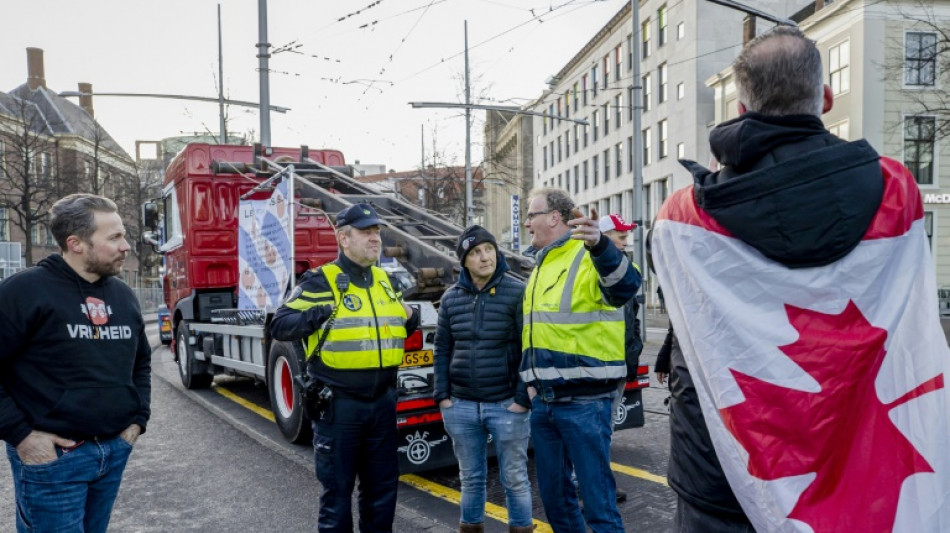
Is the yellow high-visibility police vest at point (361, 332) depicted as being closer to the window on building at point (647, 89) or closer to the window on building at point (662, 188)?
the window on building at point (662, 188)

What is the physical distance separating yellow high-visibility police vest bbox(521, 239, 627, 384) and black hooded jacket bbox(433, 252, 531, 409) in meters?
0.40

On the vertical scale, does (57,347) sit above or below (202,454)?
above

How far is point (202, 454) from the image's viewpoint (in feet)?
22.6

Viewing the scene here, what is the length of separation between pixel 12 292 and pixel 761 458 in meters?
2.83

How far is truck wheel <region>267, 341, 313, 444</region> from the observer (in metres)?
6.58

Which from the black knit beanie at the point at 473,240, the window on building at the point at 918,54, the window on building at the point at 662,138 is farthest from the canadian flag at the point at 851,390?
the window on building at the point at 662,138

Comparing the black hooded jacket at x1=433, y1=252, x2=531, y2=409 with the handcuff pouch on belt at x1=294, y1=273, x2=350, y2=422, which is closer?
the handcuff pouch on belt at x1=294, y1=273, x2=350, y2=422

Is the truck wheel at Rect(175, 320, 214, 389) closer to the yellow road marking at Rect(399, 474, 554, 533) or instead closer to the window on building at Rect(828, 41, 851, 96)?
the yellow road marking at Rect(399, 474, 554, 533)

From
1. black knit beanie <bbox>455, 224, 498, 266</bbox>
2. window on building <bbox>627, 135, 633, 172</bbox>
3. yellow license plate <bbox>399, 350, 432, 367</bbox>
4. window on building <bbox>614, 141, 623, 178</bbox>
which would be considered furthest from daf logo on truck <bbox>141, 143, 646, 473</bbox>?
window on building <bbox>614, 141, 623, 178</bbox>

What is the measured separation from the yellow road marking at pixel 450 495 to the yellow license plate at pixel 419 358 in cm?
95

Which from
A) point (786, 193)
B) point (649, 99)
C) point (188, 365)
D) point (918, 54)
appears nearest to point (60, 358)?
point (786, 193)

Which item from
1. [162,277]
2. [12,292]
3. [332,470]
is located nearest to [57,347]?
[12,292]

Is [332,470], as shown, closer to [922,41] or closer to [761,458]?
[761,458]


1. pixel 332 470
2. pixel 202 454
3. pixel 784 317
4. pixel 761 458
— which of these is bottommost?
pixel 202 454
